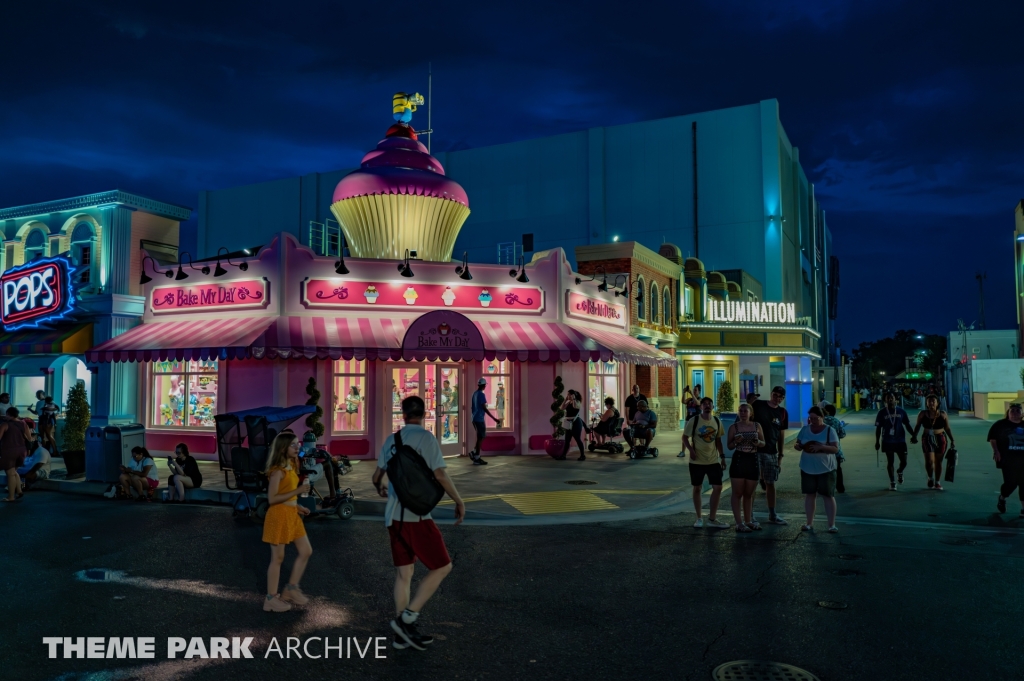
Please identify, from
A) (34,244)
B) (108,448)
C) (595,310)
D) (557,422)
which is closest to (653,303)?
(595,310)

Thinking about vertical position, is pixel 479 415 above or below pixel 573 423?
above

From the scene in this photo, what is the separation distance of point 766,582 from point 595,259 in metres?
19.0

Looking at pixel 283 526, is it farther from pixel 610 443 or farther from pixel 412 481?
pixel 610 443

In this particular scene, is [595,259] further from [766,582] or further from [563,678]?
[563,678]

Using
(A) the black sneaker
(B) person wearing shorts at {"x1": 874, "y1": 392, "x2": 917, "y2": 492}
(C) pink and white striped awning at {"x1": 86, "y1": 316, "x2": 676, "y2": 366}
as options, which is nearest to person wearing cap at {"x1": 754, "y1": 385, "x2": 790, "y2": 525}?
(B) person wearing shorts at {"x1": 874, "y1": 392, "x2": 917, "y2": 492}

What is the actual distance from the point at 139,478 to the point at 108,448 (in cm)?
127

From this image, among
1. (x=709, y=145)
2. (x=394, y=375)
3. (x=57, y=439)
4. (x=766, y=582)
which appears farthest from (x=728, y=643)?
(x=709, y=145)

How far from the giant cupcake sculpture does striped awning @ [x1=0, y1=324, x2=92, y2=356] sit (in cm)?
833

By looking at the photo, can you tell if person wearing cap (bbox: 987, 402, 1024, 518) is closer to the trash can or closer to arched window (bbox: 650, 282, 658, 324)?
the trash can

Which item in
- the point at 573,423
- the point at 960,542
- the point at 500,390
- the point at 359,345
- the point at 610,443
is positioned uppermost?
the point at 359,345

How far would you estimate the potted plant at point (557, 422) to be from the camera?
58.4 ft

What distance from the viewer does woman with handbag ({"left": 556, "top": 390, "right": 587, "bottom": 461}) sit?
57.9ft

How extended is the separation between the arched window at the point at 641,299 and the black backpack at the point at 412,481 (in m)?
Answer: 20.3

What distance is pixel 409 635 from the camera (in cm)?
518
